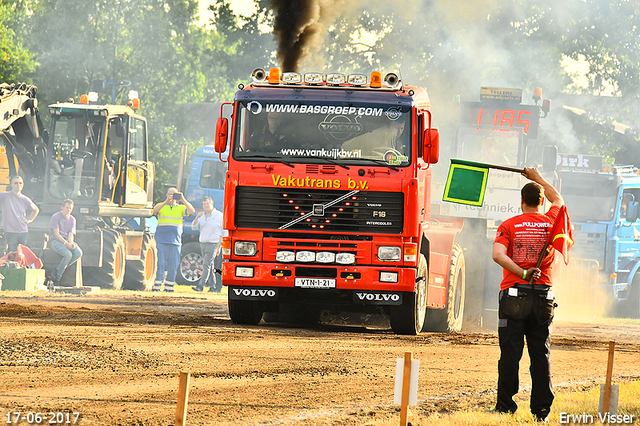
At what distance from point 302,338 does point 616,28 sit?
135 ft

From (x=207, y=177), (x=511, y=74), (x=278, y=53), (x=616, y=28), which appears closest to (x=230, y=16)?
(x=511, y=74)

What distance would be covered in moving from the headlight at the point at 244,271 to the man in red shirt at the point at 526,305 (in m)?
5.56

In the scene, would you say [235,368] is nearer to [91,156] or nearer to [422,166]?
[422,166]

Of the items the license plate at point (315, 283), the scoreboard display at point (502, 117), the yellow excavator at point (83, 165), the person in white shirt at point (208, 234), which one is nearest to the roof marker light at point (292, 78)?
the license plate at point (315, 283)

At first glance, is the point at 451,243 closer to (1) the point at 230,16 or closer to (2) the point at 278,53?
(2) the point at 278,53

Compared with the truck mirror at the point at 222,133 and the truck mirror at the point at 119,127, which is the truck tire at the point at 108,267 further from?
the truck mirror at the point at 222,133

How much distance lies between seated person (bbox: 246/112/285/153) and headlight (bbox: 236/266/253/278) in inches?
60.9

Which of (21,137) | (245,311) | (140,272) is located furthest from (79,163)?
(245,311)

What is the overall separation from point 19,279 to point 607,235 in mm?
14598

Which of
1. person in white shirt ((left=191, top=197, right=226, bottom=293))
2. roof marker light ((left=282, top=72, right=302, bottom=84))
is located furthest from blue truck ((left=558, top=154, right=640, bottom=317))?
roof marker light ((left=282, top=72, right=302, bottom=84))

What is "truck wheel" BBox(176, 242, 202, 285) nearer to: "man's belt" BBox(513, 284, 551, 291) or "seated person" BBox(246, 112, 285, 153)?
"seated person" BBox(246, 112, 285, 153)

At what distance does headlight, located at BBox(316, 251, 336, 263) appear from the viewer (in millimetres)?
12516

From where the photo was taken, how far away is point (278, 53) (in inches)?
722

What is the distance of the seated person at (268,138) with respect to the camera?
12.5 m
